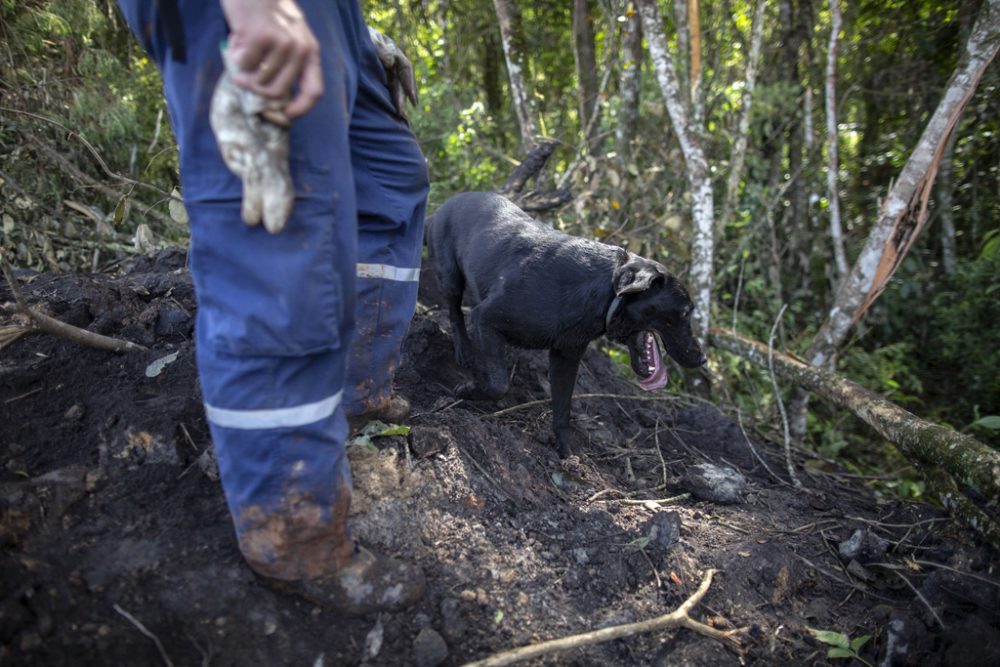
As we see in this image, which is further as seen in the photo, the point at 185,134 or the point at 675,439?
the point at 675,439

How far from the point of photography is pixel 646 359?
3156 millimetres

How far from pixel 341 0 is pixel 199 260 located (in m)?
0.79

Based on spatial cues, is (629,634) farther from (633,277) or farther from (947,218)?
(947,218)

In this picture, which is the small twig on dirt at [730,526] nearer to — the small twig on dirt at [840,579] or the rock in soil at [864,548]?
the small twig on dirt at [840,579]

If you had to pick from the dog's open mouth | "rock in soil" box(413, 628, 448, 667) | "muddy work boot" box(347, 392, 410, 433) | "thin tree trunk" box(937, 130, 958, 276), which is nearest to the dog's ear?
the dog's open mouth

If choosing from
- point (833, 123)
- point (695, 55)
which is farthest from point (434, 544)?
point (833, 123)

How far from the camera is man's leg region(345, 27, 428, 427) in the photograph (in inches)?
80.8

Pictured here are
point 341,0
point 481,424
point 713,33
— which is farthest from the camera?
point 713,33

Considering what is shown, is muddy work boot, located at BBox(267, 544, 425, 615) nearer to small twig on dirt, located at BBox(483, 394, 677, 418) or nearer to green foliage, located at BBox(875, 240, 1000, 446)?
small twig on dirt, located at BBox(483, 394, 677, 418)

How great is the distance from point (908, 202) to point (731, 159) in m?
1.87

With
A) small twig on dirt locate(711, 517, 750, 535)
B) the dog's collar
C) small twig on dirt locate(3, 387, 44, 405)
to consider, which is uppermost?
the dog's collar

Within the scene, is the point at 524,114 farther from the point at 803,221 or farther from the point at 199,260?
the point at 199,260

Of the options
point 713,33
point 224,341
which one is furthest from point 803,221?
point 224,341

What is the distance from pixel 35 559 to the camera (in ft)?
5.24
